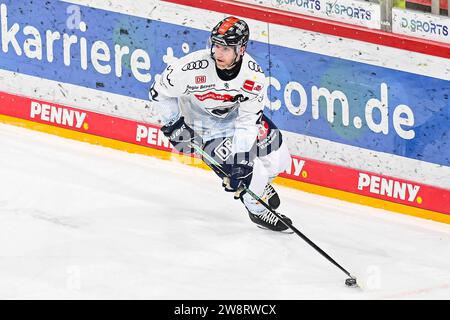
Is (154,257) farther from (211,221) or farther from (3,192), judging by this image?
(3,192)

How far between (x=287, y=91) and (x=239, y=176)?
1432 millimetres

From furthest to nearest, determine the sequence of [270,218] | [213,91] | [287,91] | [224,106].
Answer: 1. [287,91]
2. [270,218]
3. [224,106]
4. [213,91]

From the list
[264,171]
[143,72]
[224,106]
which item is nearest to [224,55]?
[224,106]

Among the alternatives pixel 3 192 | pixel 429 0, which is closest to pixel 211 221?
pixel 3 192

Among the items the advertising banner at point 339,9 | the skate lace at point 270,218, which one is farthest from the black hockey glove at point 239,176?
the advertising banner at point 339,9

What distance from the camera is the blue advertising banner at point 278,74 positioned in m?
→ 10.3

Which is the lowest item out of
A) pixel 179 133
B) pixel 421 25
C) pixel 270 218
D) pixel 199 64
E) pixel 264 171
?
pixel 270 218

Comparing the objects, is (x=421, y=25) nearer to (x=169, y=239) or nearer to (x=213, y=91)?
(x=213, y=91)

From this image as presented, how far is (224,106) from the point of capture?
9.86 m

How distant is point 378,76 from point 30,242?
9.17 ft

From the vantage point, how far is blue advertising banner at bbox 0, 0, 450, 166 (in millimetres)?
10344

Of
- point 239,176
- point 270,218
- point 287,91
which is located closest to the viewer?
point 239,176

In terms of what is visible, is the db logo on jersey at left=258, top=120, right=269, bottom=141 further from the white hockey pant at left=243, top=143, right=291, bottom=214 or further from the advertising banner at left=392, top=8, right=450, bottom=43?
the advertising banner at left=392, top=8, right=450, bottom=43

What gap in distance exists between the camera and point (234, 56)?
31.4 ft
